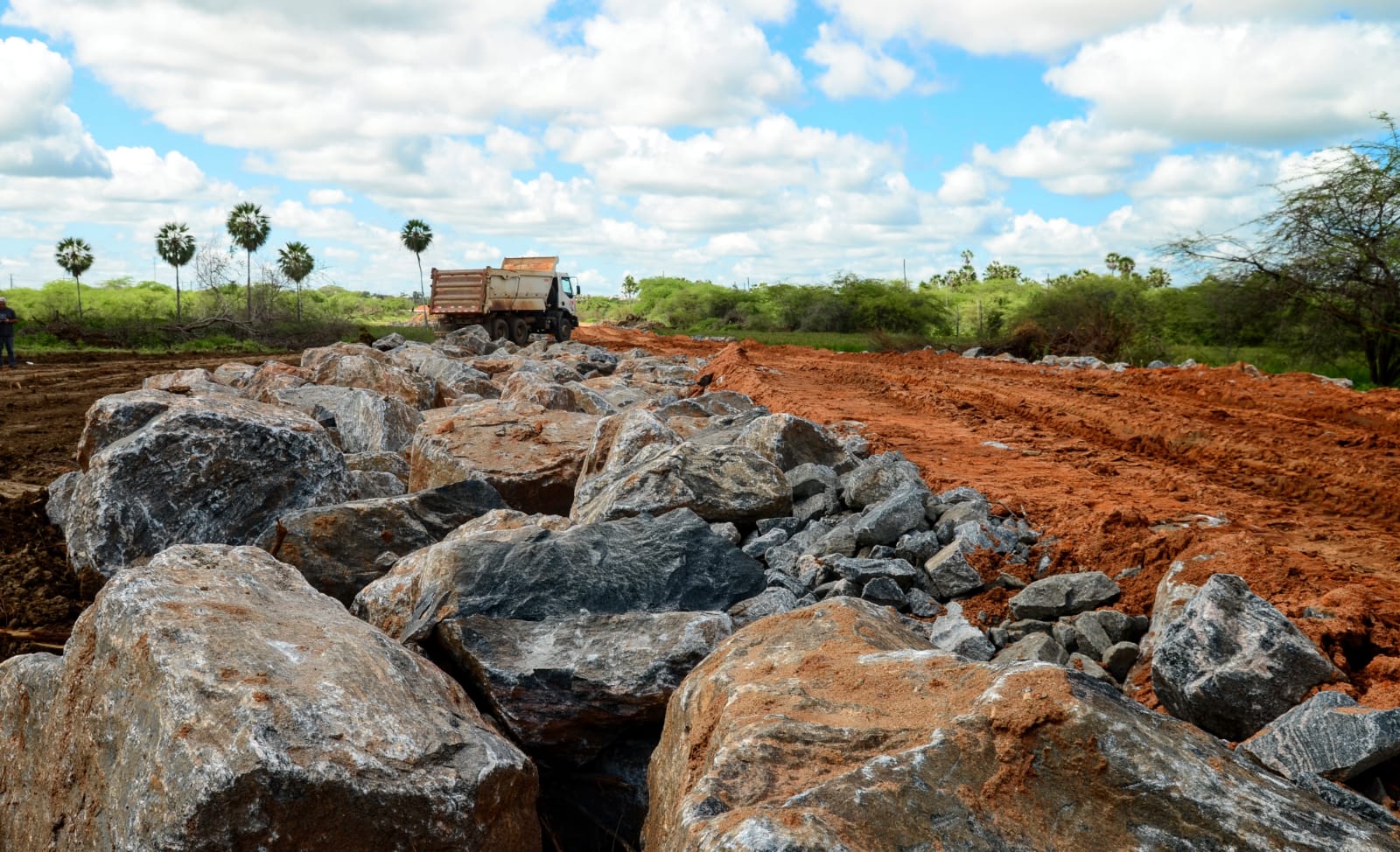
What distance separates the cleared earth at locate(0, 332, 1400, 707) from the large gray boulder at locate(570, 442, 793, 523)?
1498mm

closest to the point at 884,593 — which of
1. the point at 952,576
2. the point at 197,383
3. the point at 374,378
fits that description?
the point at 952,576

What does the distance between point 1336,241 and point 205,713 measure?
66.7ft

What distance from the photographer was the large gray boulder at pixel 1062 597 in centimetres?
490

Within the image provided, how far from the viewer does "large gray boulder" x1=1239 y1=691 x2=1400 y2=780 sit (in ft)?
9.66

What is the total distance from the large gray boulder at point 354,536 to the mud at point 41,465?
1.24 metres

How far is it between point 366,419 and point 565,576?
5727mm

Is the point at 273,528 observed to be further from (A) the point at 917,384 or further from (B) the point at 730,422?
(A) the point at 917,384

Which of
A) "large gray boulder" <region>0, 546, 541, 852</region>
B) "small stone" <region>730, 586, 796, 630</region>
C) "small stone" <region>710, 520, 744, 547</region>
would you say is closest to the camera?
"large gray boulder" <region>0, 546, 541, 852</region>

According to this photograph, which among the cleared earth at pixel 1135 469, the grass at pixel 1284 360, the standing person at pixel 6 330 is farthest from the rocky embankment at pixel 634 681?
the standing person at pixel 6 330

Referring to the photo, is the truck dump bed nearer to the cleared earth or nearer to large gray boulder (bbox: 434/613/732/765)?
the cleared earth

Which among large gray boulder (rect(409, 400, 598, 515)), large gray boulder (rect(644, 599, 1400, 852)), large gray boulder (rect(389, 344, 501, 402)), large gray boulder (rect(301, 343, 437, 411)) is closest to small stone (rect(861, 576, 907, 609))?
large gray boulder (rect(644, 599, 1400, 852))

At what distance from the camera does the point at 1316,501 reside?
26.1ft

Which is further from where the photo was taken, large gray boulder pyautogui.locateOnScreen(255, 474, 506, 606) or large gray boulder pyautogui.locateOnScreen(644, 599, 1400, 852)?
large gray boulder pyautogui.locateOnScreen(255, 474, 506, 606)

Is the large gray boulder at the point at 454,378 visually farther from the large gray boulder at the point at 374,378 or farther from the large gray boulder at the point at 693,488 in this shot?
the large gray boulder at the point at 693,488
